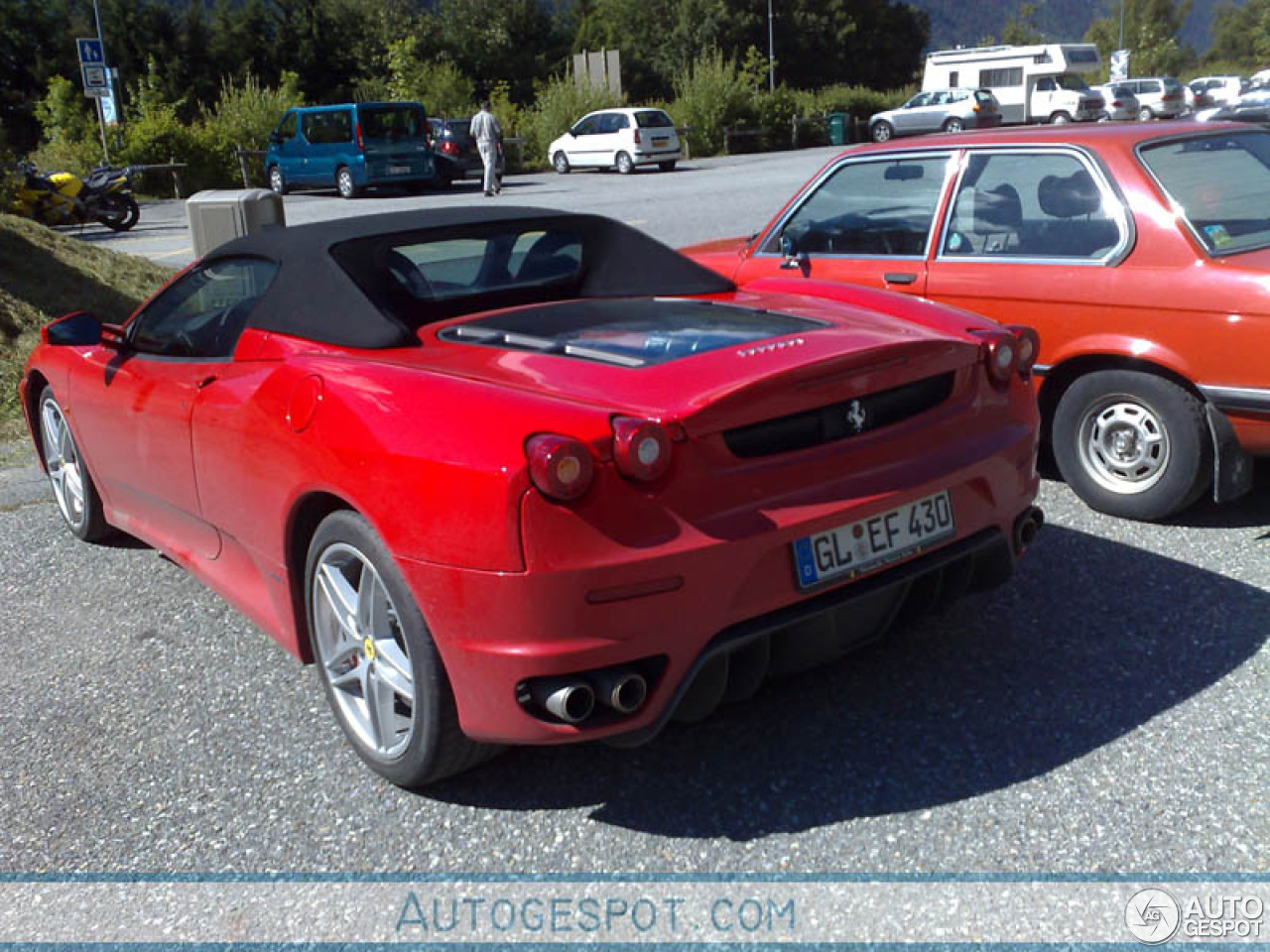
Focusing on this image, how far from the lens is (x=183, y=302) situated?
4.23 metres

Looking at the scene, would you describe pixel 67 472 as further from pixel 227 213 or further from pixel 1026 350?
pixel 227 213

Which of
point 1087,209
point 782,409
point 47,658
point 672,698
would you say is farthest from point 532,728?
point 1087,209

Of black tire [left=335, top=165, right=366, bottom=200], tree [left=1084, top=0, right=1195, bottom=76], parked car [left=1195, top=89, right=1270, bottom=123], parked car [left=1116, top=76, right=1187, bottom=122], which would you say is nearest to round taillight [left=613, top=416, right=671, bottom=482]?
black tire [left=335, top=165, right=366, bottom=200]

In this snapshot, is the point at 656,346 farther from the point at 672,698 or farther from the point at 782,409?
the point at 672,698

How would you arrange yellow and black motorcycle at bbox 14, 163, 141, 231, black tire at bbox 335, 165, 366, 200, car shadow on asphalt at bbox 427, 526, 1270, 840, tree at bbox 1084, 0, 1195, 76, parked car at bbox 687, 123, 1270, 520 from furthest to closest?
1. tree at bbox 1084, 0, 1195, 76
2. black tire at bbox 335, 165, 366, 200
3. yellow and black motorcycle at bbox 14, 163, 141, 231
4. parked car at bbox 687, 123, 1270, 520
5. car shadow on asphalt at bbox 427, 526, 1270, 840

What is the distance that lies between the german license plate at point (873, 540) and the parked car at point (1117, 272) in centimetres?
191

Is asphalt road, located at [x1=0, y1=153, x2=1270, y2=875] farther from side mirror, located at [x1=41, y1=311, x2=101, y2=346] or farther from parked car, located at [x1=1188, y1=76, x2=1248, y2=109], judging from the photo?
parked car, located at [x1=1188, y1=76, x2=1248, y2=109]

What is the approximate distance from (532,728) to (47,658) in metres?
2.18

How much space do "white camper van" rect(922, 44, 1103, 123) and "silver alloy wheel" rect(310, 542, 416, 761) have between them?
41.3m

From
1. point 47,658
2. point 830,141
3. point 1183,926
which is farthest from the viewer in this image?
point 830,141

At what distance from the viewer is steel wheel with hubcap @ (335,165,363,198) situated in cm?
2620

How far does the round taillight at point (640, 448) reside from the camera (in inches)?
104

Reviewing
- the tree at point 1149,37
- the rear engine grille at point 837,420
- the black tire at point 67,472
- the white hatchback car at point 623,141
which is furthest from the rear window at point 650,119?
the tree at point 1149,37

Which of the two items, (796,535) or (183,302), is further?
(183,302)
